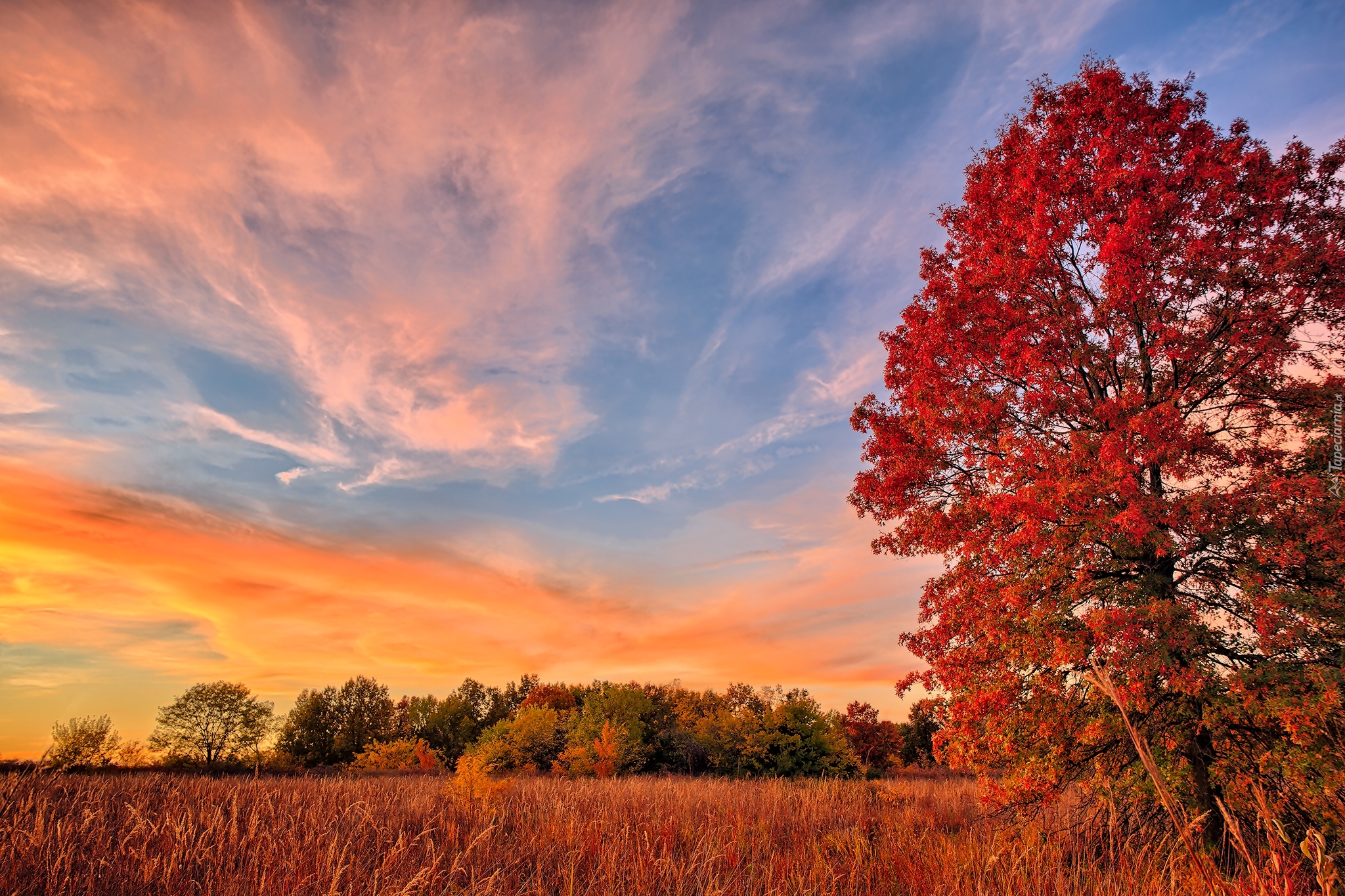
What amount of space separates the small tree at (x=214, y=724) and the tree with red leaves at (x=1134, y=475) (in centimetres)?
5523

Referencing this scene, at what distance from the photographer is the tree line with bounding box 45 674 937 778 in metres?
29.8

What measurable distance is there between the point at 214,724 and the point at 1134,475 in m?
61.3

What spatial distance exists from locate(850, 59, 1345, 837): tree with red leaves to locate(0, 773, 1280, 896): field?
1.53 m

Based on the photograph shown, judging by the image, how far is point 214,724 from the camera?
4809cm

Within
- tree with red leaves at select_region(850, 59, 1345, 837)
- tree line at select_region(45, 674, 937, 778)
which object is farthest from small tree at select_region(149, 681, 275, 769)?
tree with red leaves at select_region(850, 59, 1345, 837)

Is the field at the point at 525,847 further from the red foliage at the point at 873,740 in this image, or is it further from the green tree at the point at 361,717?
the green tree at the point at 361,717

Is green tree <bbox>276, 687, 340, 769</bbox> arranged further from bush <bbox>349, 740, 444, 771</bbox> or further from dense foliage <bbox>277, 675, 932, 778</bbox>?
bush <bbox>349, 740, 444, 771</bbox>

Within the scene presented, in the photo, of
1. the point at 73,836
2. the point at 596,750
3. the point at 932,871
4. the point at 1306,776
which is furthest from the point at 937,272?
the point at 596,750

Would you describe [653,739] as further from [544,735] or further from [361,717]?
[361,717]

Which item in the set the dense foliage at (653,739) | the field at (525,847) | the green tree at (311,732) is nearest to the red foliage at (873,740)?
the dense foliage at (653,739)

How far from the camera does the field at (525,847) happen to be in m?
5.39

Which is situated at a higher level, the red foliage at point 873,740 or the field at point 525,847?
the field at point 525,847

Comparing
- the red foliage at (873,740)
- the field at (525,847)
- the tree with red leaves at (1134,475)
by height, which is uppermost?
the tree with red leaves at (1134,475)

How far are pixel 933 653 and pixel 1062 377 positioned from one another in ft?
16.3
